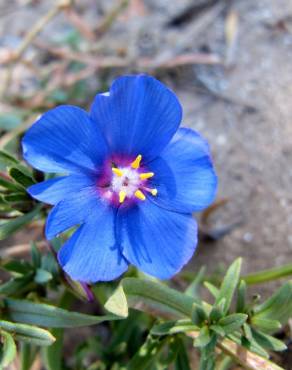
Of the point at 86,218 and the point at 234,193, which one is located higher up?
the point at 86,218

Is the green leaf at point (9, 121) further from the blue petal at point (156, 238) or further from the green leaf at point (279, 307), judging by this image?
the green leaf at point (279, 307)

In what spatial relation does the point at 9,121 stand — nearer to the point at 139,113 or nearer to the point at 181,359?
the point at 139,113

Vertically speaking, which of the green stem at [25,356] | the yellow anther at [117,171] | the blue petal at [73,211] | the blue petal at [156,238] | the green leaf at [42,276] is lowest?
the green stem at [25,356]

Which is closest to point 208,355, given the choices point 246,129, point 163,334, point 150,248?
point 163,334

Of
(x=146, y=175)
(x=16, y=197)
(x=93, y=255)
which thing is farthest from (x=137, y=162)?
(x=16, y=197)

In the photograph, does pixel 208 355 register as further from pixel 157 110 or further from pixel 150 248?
pixel 157 110

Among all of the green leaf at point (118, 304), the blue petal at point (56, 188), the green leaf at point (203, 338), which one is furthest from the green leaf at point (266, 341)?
the blue petal at point (56, 188)
